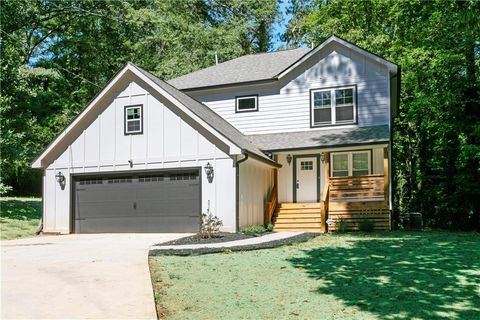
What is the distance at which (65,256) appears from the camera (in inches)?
418

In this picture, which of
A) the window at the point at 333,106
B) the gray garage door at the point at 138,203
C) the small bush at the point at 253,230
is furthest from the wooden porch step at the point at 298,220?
the window at the point at 333,106

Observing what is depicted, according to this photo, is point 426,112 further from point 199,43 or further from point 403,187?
point 199,43

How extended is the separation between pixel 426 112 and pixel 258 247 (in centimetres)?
1511

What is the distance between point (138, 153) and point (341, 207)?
7.84m

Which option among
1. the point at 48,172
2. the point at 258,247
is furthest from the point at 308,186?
the point at 48,172

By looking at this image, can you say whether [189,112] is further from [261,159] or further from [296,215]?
[296,215]

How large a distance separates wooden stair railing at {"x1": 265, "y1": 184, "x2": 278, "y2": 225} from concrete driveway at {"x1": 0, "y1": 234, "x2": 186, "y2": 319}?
737 cm

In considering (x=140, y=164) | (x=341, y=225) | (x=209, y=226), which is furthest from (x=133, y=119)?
(x=341, y=225)

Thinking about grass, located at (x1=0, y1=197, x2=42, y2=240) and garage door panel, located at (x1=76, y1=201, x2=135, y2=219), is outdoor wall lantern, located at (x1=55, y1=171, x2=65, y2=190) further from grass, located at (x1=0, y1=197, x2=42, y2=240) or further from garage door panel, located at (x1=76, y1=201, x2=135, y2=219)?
grass, located at (x1=0, y1=197, x2=42, y2=240)

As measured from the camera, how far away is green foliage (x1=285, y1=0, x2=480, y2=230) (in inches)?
803

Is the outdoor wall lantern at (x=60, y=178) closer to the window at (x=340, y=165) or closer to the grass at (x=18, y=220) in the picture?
the grass at (x=18, y=220)

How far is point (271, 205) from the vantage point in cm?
1817

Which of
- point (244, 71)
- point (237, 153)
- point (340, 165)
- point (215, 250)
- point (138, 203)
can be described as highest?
point (244, 71)

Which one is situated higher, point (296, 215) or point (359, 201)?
point (359, 201)
